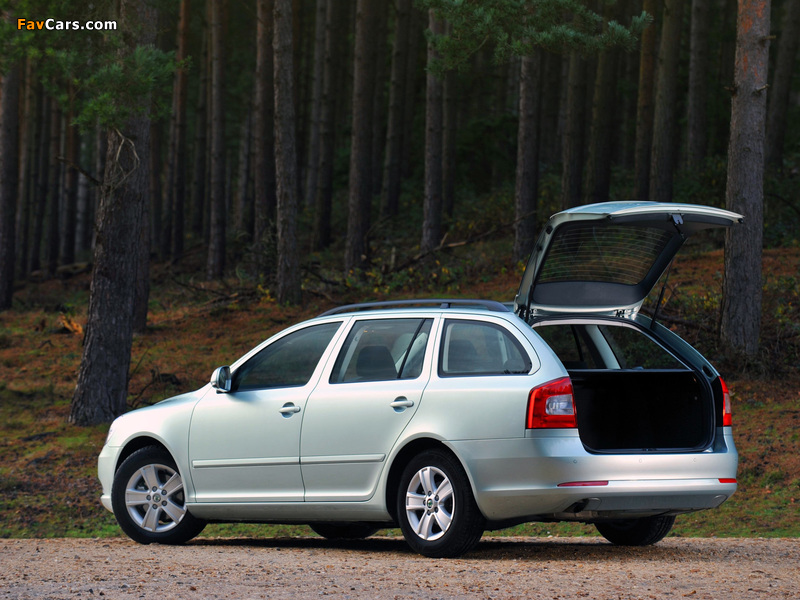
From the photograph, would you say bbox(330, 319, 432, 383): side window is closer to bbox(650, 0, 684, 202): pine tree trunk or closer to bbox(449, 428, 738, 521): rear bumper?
bbox(449, 428, 738, 521): rear bumper

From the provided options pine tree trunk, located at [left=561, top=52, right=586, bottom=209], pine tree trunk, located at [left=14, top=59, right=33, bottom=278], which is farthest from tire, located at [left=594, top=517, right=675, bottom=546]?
Result: pine tree trunk, located at [left=14, top=59, right=33, bottom=278]

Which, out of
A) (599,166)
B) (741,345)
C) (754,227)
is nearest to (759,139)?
(754,227)

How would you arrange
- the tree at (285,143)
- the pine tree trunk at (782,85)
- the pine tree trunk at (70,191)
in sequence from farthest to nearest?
the pine tree trunk at (70,191), the pine tree trunk at (782,85), the tree at (285,143)

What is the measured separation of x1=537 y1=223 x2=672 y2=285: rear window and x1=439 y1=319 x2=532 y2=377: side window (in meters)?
0.66

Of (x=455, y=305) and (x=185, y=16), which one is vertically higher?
(x=185, y=16)

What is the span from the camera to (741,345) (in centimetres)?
1391

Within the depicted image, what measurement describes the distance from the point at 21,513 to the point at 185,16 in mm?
24609

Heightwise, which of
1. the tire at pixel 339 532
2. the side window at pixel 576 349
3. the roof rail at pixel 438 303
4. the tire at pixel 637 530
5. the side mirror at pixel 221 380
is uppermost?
the roof rail at pixel 438 303

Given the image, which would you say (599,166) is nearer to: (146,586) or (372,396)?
(372,396)

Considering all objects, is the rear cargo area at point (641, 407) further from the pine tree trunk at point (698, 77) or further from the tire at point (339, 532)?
the pine tree trunk at point (698, 77)

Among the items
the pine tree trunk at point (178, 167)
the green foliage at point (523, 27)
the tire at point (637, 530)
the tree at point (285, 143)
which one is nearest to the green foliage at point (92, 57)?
the green foliage at point (523, 27)

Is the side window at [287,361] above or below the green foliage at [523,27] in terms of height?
below

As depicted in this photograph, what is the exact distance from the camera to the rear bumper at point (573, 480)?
6.43 meters

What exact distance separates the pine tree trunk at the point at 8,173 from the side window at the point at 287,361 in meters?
17.9
